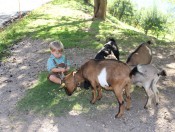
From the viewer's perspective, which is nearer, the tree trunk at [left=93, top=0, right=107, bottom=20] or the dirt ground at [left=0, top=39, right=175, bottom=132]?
the dirt ground at [left=0, top=39, right=175, bottom=132]

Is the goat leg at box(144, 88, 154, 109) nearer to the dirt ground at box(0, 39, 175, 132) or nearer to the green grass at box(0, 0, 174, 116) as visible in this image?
the dirt ground at box(0, 39, 175, 132)

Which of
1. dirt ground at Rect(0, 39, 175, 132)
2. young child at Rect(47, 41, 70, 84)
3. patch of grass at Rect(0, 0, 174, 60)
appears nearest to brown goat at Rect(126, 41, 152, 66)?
dirt ground at Rect(0, 39, 175, 132)

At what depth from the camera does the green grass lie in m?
6.87

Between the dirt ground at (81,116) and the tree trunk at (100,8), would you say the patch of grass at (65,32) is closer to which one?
the tree trunk at (100,8)

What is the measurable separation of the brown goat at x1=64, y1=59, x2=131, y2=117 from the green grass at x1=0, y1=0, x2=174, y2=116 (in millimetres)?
362

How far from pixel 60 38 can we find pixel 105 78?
6017mm

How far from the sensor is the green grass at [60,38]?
22.5ft

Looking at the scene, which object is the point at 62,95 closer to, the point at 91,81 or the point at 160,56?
the point at 91,81

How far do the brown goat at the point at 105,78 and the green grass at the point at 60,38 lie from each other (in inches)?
14.2

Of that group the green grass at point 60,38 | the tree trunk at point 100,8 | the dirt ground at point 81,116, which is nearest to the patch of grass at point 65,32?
the green grass at point 60,38

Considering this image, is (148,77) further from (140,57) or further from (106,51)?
(106,51)

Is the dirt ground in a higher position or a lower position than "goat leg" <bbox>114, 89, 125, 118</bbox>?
lower

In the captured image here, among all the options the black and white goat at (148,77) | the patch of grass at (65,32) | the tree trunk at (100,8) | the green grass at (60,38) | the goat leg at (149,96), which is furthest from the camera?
the tree trunk at (100,8)

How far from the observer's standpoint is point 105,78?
6.34 metres
